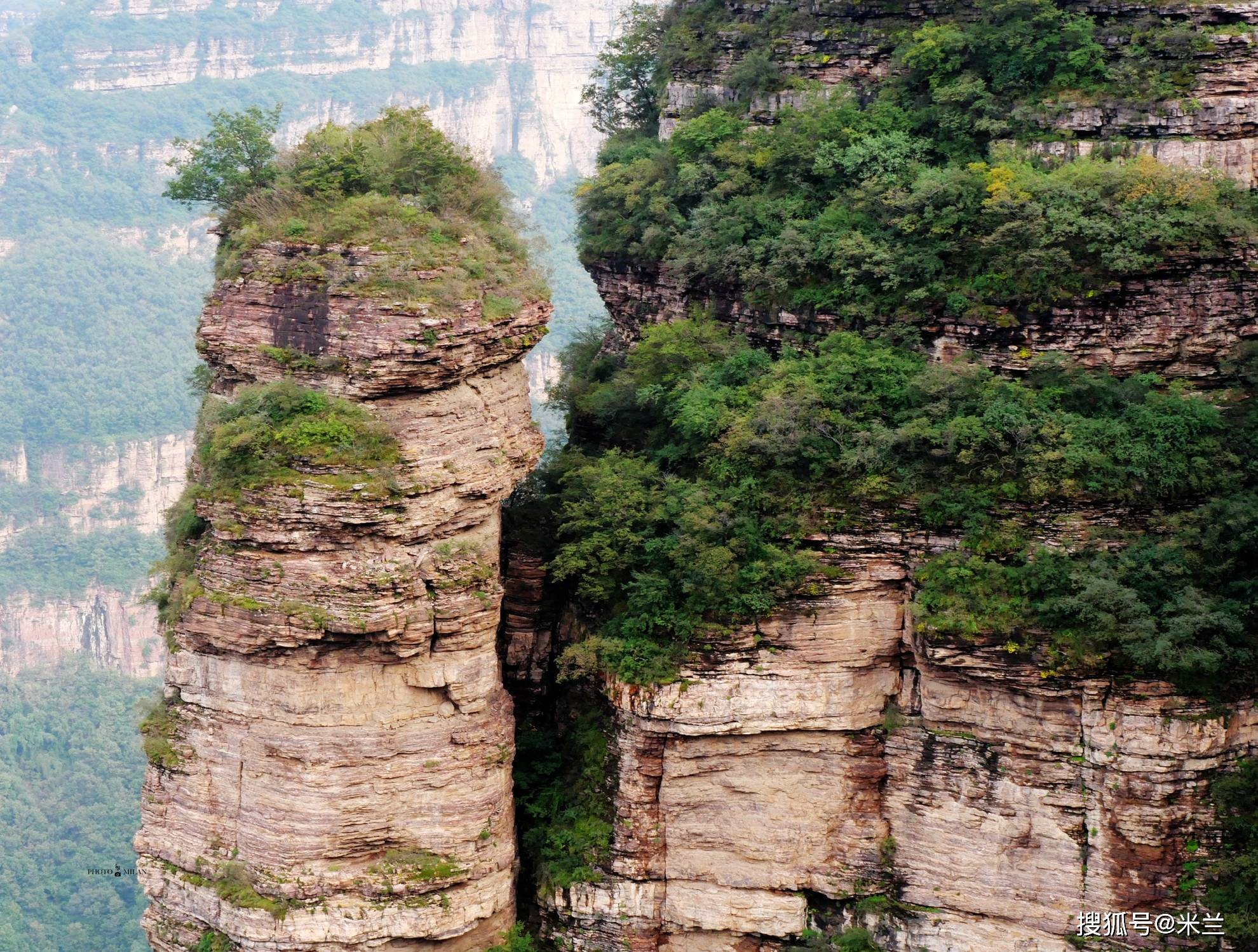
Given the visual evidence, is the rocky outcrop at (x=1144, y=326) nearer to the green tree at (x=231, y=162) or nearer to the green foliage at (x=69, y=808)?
the green tree at (x=231, y=162)

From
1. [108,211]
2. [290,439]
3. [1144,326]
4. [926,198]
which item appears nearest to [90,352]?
[108,211]

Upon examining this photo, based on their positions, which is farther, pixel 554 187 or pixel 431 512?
pixel 554 187

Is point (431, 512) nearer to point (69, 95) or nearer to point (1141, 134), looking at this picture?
point (1141, 134)

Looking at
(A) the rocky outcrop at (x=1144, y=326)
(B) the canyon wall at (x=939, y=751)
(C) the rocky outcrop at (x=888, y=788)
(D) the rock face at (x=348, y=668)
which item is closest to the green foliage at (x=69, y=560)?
(D) the rock face at (x=348, y=668)

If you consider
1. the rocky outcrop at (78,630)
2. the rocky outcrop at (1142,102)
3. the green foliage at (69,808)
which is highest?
the rocky outcrop at (1142,102)

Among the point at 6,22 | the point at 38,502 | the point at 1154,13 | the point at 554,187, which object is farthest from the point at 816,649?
the point at 6,22

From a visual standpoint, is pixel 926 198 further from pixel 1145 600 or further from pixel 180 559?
pixel 180 559
